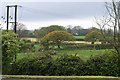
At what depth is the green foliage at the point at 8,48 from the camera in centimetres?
874

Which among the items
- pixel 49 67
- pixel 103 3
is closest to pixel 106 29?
pixel 103 3

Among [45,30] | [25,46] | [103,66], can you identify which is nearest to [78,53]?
[103,66]

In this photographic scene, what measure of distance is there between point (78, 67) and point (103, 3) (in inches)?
90.7

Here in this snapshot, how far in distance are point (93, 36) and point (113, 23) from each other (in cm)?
120

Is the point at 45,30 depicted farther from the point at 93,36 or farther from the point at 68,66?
the point at 68,66

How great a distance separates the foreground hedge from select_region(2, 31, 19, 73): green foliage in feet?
0.99

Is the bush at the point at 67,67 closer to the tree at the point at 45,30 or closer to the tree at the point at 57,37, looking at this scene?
the tree at the point at 57,37

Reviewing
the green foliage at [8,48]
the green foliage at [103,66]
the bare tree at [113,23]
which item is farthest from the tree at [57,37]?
the green foliage at [103,66]

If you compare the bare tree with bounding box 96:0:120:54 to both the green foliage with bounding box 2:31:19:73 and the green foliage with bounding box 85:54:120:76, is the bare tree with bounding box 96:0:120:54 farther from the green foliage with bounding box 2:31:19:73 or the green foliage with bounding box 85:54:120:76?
the green foliage with bounding box 2:31:19:73

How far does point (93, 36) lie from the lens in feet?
34.7

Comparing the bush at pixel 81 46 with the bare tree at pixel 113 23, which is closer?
the bare tree at pixel 113 23

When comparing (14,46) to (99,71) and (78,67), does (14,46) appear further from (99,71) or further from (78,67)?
(99,71)

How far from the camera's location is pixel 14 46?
9031mm

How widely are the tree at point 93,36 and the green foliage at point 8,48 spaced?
9.66 feet
